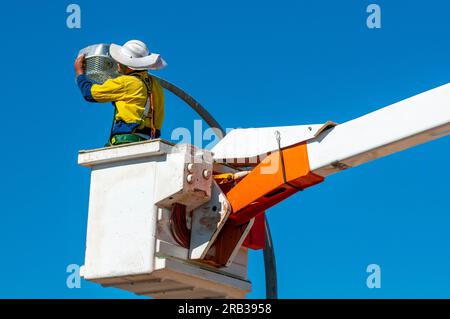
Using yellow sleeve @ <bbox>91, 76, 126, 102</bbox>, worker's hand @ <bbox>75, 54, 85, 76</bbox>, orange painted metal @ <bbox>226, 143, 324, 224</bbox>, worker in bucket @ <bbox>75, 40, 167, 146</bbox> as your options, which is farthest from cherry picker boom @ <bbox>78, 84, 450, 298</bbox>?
worker's hand @ <bbox>75, 54, 85, 76</bbox>

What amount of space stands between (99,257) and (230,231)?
1634 millimetres

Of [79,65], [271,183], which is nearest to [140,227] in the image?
[271,183]

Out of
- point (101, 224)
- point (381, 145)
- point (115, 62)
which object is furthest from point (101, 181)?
point (381, 145)

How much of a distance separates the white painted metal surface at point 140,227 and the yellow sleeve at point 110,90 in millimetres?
751

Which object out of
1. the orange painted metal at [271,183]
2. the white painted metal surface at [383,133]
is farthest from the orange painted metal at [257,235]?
the white painted metal surface at [383,133]

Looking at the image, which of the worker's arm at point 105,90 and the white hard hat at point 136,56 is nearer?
the worker's arm at point 105,90

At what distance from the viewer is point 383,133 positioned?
1468 centimetres

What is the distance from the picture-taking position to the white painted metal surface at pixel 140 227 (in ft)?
50.8

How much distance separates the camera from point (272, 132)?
52.0 feet

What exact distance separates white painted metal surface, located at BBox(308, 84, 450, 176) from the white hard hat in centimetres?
247

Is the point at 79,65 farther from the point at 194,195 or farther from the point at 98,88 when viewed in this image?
the point at 194,195

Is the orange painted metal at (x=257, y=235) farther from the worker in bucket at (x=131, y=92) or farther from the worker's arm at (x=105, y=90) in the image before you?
the worker's arm at (x=105, y=90)
